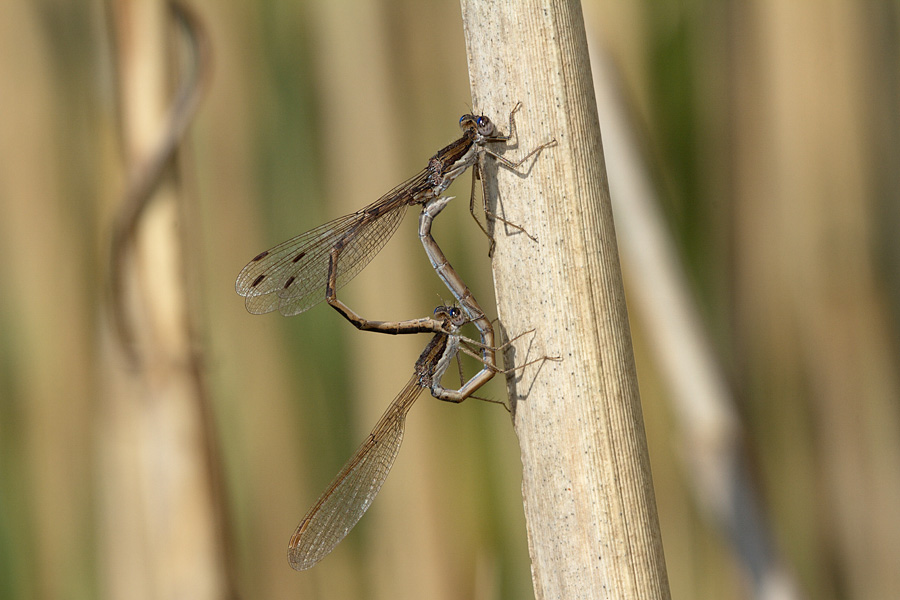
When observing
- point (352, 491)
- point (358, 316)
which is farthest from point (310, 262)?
point (352, 491)

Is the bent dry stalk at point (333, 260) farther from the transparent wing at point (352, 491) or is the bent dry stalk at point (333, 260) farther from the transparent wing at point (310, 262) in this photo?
the transparent wing at point (352, 491)

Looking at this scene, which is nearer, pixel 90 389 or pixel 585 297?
pixel 585 297

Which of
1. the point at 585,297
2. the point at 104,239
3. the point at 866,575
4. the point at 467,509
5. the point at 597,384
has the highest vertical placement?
the point at 104,239

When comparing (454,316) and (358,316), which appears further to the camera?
(358,316)

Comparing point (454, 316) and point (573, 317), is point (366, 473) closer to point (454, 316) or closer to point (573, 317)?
point (454, 316)

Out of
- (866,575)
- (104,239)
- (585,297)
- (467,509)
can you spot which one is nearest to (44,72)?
(104,239)

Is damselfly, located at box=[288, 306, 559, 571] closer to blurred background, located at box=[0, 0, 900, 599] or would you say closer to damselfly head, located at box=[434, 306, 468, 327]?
damselfly head, located at box=[434, 306, 468, 327]

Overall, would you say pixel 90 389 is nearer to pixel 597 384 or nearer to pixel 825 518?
pixel 597 384
